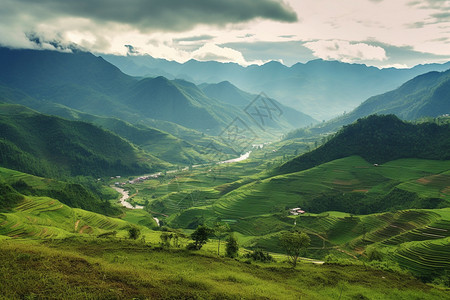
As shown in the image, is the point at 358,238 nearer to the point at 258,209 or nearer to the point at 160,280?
the point at 258,209

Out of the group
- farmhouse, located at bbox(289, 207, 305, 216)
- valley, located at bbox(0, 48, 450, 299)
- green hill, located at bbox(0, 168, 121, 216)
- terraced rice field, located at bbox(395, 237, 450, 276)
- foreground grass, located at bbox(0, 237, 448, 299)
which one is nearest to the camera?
foreground grass, located at bbox(0, 237, 448, 299)

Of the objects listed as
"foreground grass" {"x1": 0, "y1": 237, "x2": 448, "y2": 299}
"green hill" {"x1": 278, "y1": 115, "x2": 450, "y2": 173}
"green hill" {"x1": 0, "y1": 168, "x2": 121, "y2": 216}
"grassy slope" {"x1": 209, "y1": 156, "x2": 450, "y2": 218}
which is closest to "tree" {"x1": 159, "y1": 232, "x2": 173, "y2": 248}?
"foreground grass" {"x1": 0, "y1": 237, "x2": 448, "y2": 299}

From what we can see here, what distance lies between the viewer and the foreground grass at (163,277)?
117 feet

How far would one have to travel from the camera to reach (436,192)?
389 ft

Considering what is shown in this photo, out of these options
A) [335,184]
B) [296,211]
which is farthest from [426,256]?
[335,184]

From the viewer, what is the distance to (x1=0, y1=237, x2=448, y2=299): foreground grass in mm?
35788

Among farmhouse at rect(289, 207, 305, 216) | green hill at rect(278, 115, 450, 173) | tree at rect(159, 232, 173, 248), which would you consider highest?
green hill at rect(278, 115, 450, 173)

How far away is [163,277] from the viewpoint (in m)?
42.9

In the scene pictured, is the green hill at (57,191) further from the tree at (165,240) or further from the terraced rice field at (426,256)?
the terraced rice field at (426,256)

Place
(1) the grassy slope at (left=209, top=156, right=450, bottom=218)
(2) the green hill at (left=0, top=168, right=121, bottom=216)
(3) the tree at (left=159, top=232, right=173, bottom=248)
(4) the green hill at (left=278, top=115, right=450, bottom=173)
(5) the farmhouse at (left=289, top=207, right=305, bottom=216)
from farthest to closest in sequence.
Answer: (4) the green hill at (left=278, top=115, right=450, bottom=173) < (2) the green hill at (left=0, top=168, right=121, bottom=216) < (1) the grassy slope at (left=209, top=156, right=450, bottom=218) < (5) the farmhouse at (left=289, top=207, right=305, bottom=216) < (3) the tree at (left=159, top=232, right=173, bottom=248)

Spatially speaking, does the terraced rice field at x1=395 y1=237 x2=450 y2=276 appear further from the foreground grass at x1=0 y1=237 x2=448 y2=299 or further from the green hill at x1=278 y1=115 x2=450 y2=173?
the green hill at x1=278 y1=115 x2=450 y2=173

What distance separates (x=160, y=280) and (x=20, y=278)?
18.3 meters

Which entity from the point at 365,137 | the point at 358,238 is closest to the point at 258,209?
the point at 358,238

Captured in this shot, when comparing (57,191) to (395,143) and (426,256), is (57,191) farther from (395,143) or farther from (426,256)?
(395,143)
